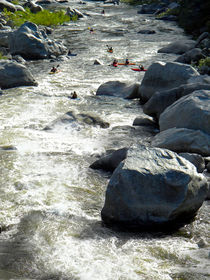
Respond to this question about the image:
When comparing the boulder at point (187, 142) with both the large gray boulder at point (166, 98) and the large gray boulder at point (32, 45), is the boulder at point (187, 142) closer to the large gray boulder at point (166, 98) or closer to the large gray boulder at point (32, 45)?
the large gray boulder at point (166, 98)

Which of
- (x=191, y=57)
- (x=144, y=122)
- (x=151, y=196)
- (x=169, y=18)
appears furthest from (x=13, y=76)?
(x=169, y=18)

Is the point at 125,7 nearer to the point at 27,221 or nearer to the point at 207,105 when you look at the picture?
the point at 207,105

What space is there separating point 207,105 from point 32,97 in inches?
282

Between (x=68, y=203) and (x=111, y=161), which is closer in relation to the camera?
(x=68, y=203)

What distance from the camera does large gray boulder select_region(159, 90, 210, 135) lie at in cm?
1057

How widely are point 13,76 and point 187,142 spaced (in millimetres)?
8931

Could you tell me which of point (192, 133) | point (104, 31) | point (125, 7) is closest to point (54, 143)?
point (192, 133)

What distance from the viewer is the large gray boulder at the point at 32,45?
2181 centimetres

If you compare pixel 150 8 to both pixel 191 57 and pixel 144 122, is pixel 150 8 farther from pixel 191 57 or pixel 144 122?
pixel 144 122

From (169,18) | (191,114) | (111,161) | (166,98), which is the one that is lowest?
(169,18)

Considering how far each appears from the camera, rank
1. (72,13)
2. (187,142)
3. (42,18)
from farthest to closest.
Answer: (72,13)
(42,18)
(187,142)

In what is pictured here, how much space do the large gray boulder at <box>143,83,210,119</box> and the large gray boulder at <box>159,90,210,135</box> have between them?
1055mm

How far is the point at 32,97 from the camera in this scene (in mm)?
15453

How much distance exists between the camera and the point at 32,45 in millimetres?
22000
